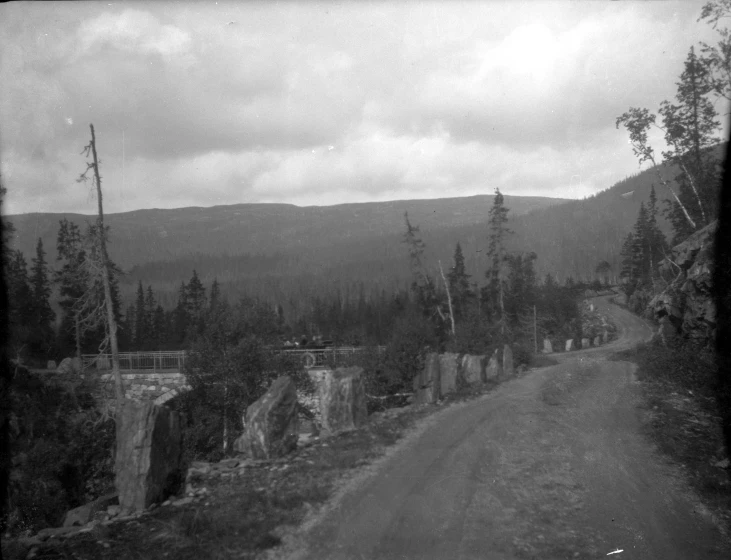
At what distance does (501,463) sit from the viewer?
339 inches

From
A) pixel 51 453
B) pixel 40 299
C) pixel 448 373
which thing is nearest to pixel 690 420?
pixel 448 373

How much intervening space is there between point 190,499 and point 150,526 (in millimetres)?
1012

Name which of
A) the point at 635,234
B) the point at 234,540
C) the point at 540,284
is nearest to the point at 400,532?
the point at 234,540

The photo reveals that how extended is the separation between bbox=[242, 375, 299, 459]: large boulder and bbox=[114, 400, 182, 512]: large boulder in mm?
1627

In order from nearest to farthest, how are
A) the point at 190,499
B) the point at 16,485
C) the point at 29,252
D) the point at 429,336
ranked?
the point at 190,499 < the point at 16,485 < the point at 429,336 < the point at 29,252

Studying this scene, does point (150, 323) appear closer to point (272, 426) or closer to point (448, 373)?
point (448, 373)

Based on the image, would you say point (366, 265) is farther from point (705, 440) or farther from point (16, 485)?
point (705, 440)

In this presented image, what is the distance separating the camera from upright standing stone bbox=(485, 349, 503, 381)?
65.9ft

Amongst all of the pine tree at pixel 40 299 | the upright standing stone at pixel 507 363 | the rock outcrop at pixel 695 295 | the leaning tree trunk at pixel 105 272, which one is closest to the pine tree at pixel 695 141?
the rock outcrop at pixel 695 295

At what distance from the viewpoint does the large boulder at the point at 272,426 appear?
938 cm

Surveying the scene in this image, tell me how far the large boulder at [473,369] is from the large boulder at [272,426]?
32.7 ft

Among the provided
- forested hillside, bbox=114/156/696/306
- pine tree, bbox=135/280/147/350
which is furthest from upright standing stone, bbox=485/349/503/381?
pine tree, bbox=135/280/147/350

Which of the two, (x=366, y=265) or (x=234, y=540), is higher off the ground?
(x=366, y=265)

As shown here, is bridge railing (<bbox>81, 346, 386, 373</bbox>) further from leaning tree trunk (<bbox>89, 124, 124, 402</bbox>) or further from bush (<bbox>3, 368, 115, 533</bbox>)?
leaning tree trunk (<bbox>89, 124, 124, 402</bbox>)
